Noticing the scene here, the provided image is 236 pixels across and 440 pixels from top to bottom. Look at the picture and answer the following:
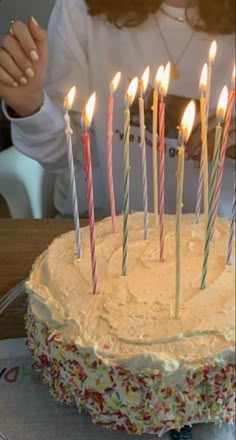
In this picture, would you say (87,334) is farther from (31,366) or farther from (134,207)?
(134,207)

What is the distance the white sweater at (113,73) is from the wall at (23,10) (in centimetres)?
2

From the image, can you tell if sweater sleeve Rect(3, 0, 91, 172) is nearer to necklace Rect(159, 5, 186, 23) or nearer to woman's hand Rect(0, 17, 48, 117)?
woman's hand Rect(0, 17, 48, 117)

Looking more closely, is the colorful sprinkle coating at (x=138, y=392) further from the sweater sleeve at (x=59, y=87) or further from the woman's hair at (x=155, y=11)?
the woman's hair at (x=155, y=11)

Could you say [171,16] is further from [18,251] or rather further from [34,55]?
[18,251]

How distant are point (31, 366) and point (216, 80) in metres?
0.73

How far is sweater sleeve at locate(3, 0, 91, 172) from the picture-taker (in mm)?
1371

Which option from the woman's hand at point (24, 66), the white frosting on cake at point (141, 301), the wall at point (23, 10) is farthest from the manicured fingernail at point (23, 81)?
the white frosting on cake at point (141, 301)

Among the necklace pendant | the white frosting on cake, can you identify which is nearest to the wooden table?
the white frosting on cake

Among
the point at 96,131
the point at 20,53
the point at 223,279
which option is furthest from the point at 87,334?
the point at 96,131

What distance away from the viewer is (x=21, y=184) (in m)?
1.55

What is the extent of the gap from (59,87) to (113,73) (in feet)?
0.41

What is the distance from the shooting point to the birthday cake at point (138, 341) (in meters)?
0.73

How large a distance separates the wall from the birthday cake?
735 millimetres

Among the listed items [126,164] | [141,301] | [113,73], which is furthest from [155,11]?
[141,301]
